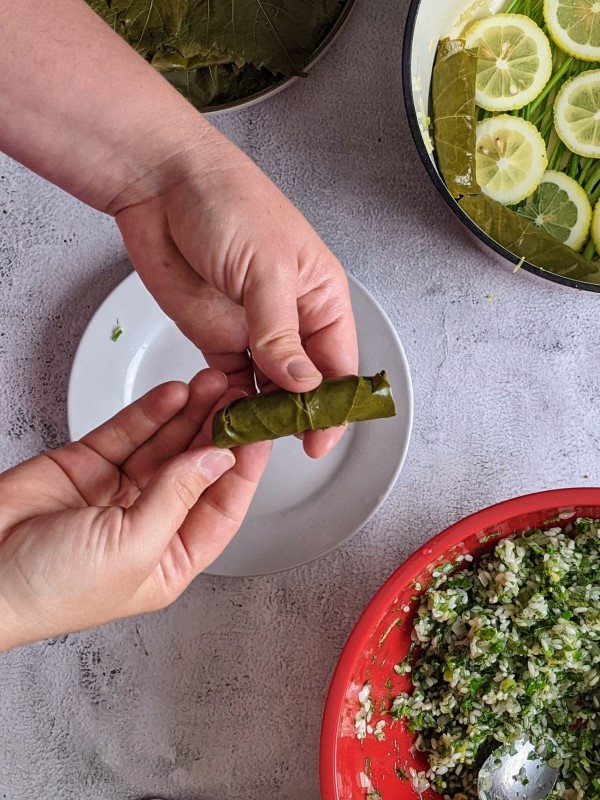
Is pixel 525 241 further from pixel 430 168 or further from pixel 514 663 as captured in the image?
pixel 514 663

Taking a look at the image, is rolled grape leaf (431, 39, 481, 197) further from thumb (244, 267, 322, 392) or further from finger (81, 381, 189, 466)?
finger (81, 381, 189, 466)

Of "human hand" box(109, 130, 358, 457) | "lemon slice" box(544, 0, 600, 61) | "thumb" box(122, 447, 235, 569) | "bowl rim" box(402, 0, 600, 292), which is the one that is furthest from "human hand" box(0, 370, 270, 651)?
"lemon slice" box(544, 0, 600, 61)

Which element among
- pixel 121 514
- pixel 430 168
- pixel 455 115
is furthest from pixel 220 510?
pixel 455 115

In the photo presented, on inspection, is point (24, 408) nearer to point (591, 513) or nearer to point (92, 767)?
point (92, 767)

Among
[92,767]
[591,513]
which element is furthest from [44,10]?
[92,767]

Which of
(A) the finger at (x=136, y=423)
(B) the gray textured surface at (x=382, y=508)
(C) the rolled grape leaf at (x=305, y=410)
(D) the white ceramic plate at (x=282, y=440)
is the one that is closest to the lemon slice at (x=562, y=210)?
(B) the gray textured surface at (x=382, y=508)
